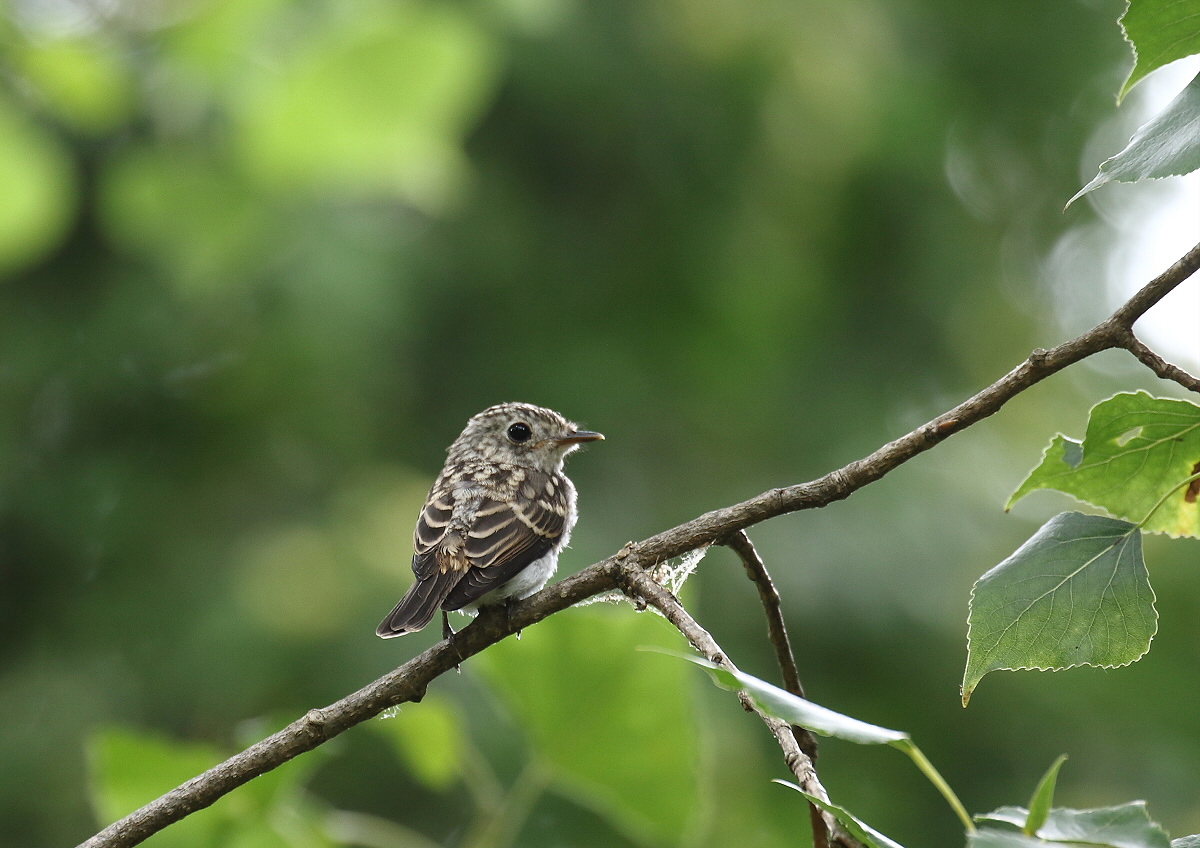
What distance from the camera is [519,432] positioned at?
4020mm

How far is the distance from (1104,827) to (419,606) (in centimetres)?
191

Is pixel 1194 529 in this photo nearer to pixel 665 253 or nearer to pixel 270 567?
pixel 270 567

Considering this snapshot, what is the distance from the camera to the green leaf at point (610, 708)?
245cm

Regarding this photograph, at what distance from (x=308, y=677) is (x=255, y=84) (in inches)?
131

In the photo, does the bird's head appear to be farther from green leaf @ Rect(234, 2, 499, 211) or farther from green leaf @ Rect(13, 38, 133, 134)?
green leaf @ Rect(13, 38, 133, 134)

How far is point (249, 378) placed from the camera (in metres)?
7.26

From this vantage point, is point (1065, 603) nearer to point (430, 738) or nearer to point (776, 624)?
point (776, 624)

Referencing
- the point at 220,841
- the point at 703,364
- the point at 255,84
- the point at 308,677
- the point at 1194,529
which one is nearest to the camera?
the point at 1194,529

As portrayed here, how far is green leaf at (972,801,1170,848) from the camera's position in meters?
1.02

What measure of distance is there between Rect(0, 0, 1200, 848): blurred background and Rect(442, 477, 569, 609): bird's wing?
3.75ft

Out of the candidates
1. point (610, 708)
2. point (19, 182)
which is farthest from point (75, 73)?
point (610, 708)

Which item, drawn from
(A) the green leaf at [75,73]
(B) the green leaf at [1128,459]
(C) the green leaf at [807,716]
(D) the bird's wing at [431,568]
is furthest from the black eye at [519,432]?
(C) the green leaf at [807,716]

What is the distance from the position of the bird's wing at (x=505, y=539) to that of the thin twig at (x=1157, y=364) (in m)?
1.74

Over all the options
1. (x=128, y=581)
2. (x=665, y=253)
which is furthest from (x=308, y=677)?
(x=665, y=253)
